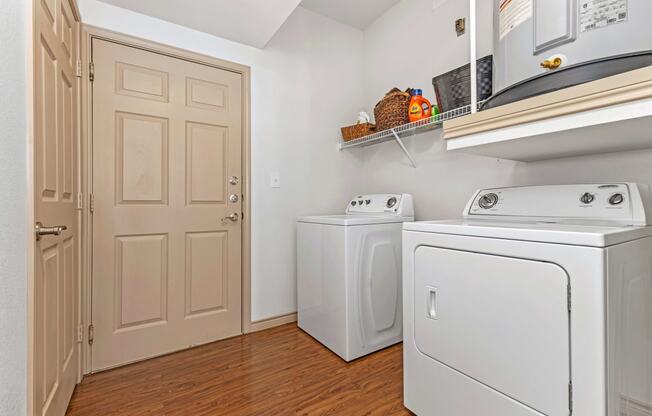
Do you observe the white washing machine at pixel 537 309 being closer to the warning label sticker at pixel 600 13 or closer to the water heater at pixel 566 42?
the water heater at pixel 566 42

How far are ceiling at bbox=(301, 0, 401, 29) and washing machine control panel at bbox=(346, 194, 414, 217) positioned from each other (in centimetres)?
158

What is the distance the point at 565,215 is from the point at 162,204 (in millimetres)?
2136

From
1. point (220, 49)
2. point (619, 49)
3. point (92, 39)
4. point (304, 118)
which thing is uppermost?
point (220, 49)

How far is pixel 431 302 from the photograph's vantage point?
1.27 metres

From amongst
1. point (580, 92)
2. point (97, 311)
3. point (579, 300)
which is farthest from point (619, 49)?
point (97, 311)

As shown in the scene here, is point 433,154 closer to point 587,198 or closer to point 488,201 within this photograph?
point 488,201

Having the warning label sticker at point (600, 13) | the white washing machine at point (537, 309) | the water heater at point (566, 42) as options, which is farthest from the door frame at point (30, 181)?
the warning label sticker at point (600, 13)

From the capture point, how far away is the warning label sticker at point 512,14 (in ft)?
3.38

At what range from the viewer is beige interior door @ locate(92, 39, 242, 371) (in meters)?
1.79

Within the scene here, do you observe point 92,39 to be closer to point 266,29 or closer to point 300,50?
point 266,29

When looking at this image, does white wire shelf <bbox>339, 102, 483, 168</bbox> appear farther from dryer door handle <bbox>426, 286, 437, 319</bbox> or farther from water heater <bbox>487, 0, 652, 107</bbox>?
dryer door handle <bbox>426, 286, 437, 319</bbox>

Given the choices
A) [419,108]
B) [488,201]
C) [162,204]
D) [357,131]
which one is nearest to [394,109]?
[419,108]

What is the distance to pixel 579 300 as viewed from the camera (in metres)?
0.86

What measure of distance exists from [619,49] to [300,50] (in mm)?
2127
